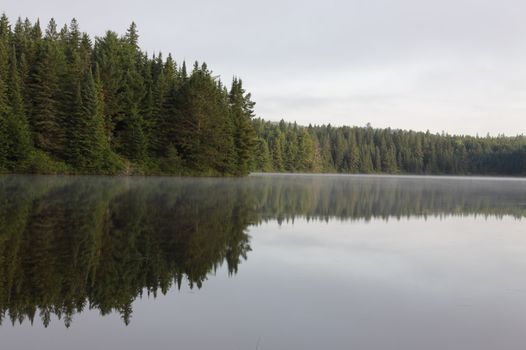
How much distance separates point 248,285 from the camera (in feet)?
27.1

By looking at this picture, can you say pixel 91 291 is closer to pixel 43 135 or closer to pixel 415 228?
pixel 415 228

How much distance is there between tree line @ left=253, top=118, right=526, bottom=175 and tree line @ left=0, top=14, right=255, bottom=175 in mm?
76346

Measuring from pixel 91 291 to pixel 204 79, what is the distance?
56.1 metres

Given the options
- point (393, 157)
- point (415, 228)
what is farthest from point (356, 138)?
point (415, 228)

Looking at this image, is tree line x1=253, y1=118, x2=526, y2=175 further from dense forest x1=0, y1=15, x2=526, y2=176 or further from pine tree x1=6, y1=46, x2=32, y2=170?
pine tree x1=6, y1=46, x2=32, y2=170

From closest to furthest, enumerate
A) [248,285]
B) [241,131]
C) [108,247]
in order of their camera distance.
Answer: [248,285], [108,247], [241,131]

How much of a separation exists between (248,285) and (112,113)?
52102mm

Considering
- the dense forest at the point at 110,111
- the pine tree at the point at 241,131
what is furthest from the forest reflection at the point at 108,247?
the pine tree at the point at 241,131

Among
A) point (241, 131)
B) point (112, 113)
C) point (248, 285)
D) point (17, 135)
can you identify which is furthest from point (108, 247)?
point (241, 131)

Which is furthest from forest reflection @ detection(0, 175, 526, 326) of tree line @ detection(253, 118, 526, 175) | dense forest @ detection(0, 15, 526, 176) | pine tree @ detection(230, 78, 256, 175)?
tree line @ detection(253, 118, 526, 175)

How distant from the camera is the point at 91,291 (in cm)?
745

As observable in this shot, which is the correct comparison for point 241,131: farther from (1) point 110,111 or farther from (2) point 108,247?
(2) point 108,247

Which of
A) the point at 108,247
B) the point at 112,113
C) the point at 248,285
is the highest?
the point at 112,113

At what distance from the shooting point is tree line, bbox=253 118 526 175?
150475mm
